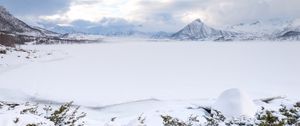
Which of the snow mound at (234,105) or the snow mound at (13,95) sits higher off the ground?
the snow mound at (234,105)

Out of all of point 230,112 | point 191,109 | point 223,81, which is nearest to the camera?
point 230,112

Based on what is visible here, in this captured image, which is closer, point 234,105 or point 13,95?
point 234,105

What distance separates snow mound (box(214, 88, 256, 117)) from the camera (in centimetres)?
1583

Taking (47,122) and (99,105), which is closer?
(47,122)

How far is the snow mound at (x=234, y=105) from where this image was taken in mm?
15828

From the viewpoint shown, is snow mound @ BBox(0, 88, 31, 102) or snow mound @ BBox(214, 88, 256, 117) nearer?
snow mound @ BBox(214, 88, 256, 117)

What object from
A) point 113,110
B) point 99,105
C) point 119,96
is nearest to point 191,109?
point 113,110

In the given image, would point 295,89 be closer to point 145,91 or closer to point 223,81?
point 223,81

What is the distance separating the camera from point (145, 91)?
26141mm

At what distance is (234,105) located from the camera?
16188 millimetres

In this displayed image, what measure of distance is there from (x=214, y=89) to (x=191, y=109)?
30.6ft

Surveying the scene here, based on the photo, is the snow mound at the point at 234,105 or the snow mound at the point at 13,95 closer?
the snow mound at the point at 234,105

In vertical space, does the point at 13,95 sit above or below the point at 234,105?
below

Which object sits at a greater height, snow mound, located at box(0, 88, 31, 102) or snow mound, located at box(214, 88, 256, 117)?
snow mound, located at box(214, 88, 256, 117)
